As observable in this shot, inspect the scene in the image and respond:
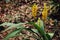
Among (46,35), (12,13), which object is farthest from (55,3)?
(46,35)

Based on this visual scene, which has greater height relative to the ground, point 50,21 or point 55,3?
point 55,3

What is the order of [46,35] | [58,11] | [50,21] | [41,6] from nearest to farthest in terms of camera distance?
1. [46,35]
2. [50,21]
3. [58,11]
4. [41,6]

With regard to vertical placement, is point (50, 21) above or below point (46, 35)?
below

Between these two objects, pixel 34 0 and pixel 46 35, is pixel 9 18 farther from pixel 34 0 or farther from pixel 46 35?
pixel 46 35

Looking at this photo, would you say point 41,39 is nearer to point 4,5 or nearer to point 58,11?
point 58,11

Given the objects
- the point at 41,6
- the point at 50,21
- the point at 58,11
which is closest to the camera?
the point at 50,21

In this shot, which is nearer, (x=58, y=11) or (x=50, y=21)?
(x=50, y=21)

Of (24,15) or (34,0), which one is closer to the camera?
(24,15)

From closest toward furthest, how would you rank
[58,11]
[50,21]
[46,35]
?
[46,35], [50,21], [58,11]

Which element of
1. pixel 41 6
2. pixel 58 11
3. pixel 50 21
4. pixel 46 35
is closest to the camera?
pixel 46 35

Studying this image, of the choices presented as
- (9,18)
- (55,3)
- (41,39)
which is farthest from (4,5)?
(41,39)
